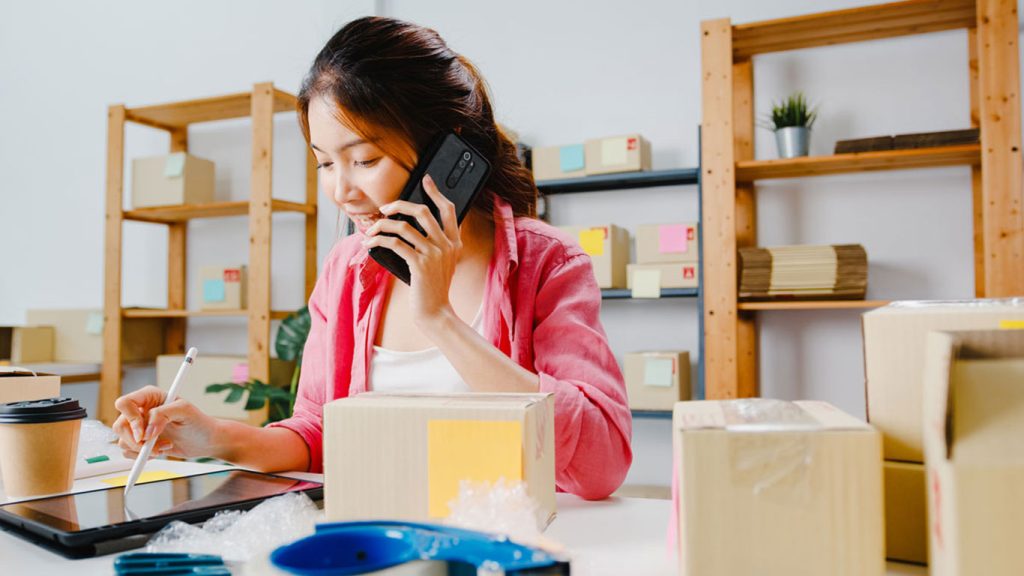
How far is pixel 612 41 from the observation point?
307 centimetres

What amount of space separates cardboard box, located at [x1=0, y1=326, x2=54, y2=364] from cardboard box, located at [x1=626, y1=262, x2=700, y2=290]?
8.85 feet

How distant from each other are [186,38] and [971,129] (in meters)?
3.31

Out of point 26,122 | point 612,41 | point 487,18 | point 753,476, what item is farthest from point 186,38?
point 753,476

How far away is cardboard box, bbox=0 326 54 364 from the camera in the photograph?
11.4 ft

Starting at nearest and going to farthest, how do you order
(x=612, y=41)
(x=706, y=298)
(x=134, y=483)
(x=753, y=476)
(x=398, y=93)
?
(x=753, y=476)
(x=134, y=483)
(x=398, y=93)
(x=706, y=298)
(x=612, y=41)

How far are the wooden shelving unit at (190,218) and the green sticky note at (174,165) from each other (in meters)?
0.14

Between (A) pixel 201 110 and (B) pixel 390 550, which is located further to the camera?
(A) pixel 201 110

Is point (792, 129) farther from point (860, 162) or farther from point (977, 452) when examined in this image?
point (977, 452)

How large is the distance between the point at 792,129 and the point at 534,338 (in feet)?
5.92

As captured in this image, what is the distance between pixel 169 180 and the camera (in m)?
3.29

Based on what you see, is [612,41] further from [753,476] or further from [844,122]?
[753,476]

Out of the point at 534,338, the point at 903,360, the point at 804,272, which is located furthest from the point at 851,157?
the point at 903,360

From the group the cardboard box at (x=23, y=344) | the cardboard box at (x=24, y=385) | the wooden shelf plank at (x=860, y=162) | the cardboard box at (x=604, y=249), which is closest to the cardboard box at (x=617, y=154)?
the cardboard box at (x=604, y=249)

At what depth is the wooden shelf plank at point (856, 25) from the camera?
8.11 feet
